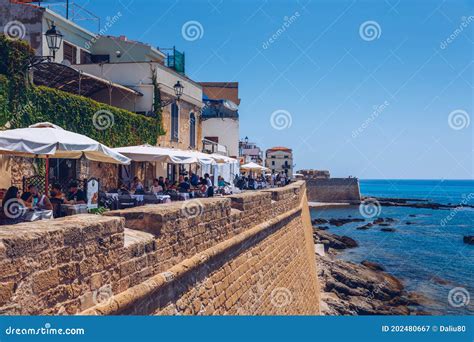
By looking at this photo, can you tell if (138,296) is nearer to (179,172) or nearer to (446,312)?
(179,172)

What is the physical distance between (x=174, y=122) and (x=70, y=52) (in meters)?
5.28

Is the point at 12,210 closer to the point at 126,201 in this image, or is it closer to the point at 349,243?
the point at 126,201

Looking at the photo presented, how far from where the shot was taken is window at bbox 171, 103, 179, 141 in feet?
72.3

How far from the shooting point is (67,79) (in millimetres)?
16266

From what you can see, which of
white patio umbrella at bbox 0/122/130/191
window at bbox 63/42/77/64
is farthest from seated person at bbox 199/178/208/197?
window at bbox 63/42/77/64

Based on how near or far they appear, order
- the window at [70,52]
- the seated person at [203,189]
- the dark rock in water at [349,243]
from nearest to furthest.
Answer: the seated person at [203,189], the window at [70,52], the dark rock in water at [349,243]

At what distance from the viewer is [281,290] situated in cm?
1191

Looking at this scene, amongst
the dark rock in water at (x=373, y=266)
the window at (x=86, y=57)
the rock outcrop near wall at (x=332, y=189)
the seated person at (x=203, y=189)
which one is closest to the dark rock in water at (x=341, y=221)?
the rock outcrop near wall at (x=332, y=189)

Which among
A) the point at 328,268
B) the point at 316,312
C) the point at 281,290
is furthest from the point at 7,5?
the point at 328,268

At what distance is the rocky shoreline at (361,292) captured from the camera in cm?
2052

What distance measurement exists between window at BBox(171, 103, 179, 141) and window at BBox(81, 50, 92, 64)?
4.21 meters

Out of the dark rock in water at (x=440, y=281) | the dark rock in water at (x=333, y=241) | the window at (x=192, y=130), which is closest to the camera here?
the window at (x=192, y=130)

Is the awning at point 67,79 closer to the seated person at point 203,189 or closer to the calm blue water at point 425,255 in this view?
the seated person at point 203,189

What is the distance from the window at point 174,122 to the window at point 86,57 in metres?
4.21
